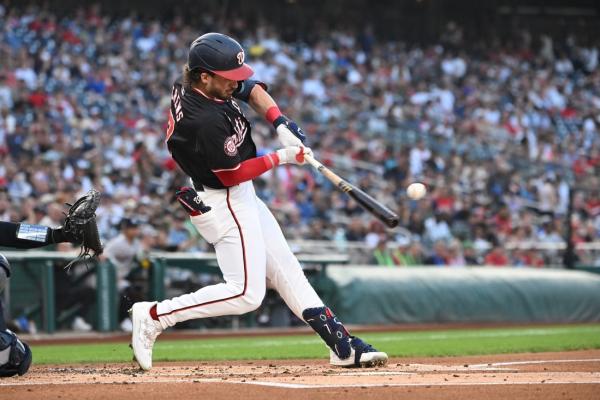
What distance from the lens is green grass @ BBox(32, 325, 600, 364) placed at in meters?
8.66

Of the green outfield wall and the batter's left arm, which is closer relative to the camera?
the batter's left arm

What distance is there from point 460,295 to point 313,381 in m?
9.46

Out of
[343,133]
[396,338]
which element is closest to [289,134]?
[396,338]

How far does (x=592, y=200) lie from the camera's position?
65.5 ft

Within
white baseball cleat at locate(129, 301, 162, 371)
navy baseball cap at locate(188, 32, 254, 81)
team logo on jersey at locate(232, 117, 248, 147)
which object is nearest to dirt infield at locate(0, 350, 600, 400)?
white baseball cleat at locate(129, 301, 162, 371)

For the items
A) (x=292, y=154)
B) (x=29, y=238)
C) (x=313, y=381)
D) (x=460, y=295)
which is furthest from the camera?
(x=460, y=295)

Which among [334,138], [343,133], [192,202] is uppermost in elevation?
[343,133]

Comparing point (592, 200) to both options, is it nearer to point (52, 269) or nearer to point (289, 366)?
point (52, 269)

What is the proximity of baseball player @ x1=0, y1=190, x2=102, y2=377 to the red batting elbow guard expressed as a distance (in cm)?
82

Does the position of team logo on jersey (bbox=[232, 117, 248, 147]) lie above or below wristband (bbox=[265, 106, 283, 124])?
below

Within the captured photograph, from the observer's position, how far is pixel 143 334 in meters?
6.33

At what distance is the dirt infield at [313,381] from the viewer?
16.5ft

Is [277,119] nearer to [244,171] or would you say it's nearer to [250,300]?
[244,171]

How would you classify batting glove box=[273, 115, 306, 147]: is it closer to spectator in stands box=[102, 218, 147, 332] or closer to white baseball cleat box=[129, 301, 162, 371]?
white baseball cleat box=[129, 301, 162, 371]
